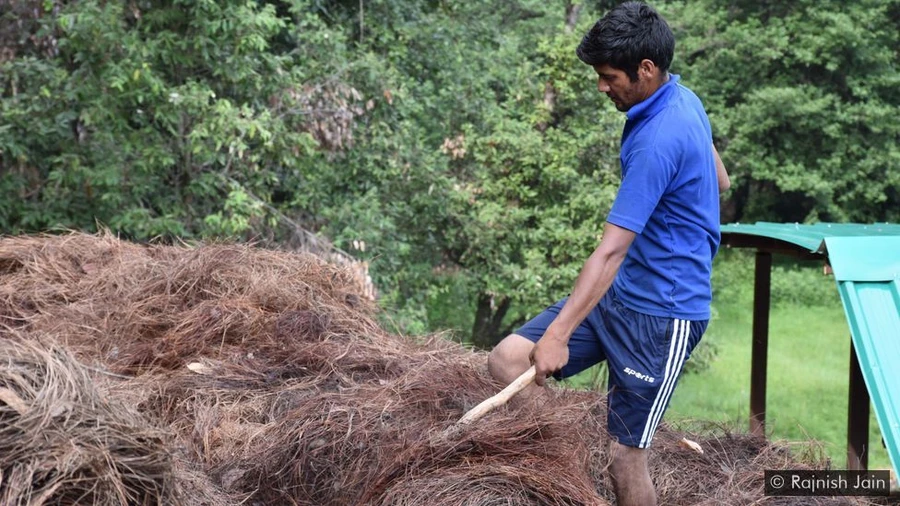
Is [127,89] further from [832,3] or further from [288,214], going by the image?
[832,3]

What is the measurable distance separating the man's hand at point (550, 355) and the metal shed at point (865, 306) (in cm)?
124

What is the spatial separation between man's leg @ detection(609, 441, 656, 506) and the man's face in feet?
3.47

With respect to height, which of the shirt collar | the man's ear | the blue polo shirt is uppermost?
the man's ear

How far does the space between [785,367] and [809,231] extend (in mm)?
7580

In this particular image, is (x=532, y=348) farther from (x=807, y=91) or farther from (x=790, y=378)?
(x=807, y=91)

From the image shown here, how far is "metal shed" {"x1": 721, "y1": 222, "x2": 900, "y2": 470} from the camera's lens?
352 centimetres

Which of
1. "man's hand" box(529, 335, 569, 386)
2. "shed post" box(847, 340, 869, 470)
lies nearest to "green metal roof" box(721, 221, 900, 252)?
"shed post" box(847, 340, 869, 470)

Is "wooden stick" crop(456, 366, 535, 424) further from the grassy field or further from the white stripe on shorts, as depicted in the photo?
the grassy field

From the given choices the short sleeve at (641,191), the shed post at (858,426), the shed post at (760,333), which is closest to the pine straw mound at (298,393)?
the shed post at (858,426)

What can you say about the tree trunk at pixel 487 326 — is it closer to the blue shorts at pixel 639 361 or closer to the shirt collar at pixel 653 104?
the blue shorts at pixel 639 361

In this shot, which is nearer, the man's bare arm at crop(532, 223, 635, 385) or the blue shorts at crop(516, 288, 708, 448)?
the man's bare arm at crop(532, 223, 635, 385)

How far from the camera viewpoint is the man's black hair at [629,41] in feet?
9.36

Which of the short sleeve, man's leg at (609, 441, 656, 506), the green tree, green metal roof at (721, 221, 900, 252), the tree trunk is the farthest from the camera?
the green tree

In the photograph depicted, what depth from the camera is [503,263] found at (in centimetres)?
872
